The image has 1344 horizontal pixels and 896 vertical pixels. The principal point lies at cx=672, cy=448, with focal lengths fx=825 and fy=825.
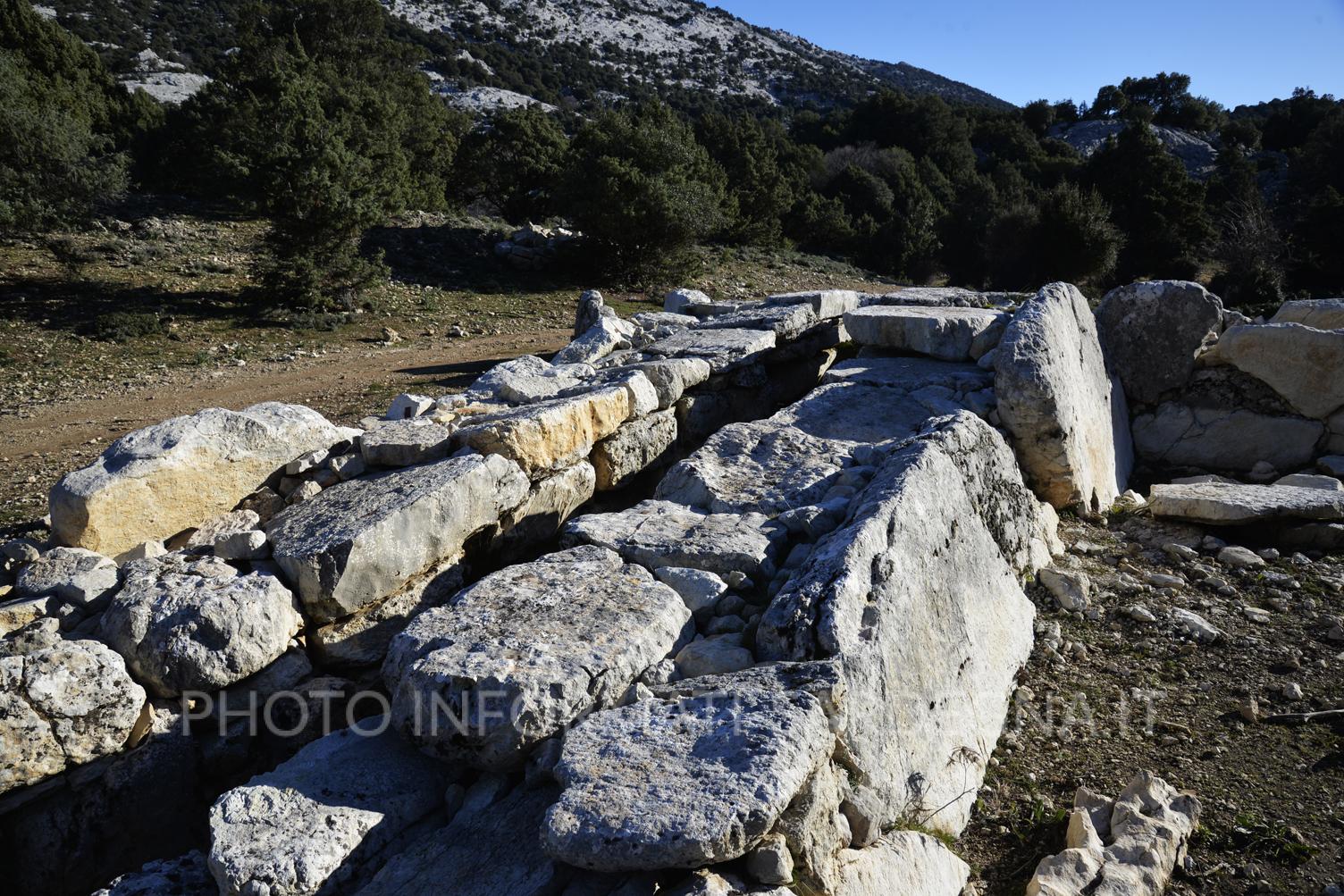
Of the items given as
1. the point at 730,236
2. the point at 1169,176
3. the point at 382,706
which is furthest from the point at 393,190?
the point at 1169,176

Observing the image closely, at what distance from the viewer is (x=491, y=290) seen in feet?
58.7

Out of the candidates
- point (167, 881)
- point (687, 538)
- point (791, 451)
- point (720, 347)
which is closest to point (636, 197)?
point (720, 347)

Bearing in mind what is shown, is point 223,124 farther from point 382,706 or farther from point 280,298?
point 382,706

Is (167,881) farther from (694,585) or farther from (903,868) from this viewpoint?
(903,868)

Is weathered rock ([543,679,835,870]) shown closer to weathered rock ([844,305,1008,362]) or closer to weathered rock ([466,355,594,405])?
weathered rock ([466,355,594,405])

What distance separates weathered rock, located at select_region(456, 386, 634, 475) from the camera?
17.3 feet

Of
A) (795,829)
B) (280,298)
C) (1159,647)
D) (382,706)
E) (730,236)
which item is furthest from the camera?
(730,236)

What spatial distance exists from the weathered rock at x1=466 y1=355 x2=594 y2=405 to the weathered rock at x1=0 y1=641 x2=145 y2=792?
3.41 m

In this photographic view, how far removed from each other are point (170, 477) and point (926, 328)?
19.8ft

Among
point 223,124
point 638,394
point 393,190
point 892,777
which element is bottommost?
point 892,777

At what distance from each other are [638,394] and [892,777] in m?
3.71

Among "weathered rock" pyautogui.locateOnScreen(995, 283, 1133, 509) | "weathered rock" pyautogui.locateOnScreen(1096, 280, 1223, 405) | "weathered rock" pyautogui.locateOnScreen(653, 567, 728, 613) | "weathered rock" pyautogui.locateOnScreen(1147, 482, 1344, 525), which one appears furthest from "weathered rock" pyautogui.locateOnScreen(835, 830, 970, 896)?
"weathered rock" pyautogui.locateOnScreen(1096, 280, 1223, 405)

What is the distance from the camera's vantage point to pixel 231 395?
35.3 ft

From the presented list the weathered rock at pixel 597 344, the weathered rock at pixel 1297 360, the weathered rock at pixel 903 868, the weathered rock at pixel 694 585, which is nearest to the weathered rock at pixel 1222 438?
the weathered rock at pixel 1297 360
